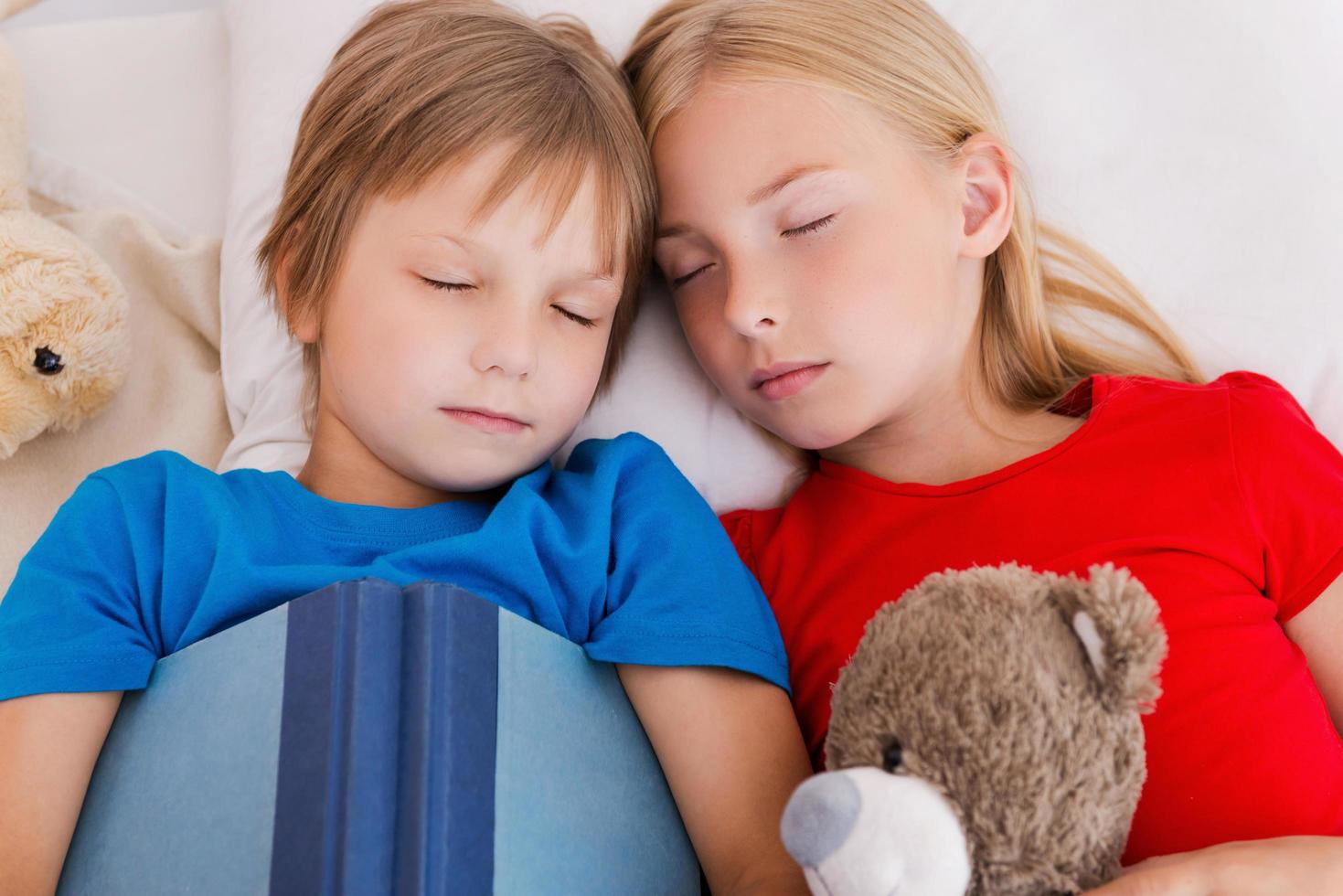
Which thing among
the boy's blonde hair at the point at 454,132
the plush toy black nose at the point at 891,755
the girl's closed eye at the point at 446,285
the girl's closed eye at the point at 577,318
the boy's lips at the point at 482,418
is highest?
the boy's blonde hair at the point at 454,132

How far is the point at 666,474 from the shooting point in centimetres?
109

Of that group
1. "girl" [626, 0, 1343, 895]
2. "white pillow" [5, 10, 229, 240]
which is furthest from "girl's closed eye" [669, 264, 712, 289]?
"white pillow" [5, 10, 229, 240]

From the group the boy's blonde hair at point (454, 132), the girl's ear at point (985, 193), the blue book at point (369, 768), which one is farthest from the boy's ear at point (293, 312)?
the girl's ear at point (985, 193)

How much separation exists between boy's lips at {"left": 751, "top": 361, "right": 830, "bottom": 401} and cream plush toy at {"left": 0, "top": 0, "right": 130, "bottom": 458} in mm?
673

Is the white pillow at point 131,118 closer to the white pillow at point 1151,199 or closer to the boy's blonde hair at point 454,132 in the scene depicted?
the white pillow at point 1151,199

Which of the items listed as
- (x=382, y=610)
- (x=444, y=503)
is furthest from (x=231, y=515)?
(x=382, y=610)

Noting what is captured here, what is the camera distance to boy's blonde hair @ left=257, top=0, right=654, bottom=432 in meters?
1.03

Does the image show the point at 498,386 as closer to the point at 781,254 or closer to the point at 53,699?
the point at 781,254

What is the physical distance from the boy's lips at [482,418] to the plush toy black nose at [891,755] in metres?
0.48

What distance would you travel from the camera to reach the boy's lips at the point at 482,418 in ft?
3.29

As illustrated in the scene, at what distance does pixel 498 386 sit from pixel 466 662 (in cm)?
31

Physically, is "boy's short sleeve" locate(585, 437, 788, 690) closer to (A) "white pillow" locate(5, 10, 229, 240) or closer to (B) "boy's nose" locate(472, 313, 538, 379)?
(B) "boy's nose" locate(472, 313, 538, 379)

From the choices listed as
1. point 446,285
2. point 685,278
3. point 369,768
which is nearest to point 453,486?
point 446,285

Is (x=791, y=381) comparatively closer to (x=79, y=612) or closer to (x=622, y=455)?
(x=622, y=455)
